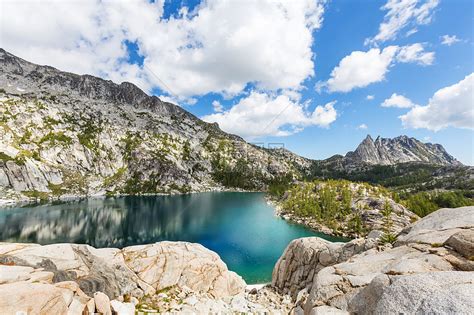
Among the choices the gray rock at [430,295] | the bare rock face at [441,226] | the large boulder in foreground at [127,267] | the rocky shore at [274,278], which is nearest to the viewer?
the gray rock at [430,295]

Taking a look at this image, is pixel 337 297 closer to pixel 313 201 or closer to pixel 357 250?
pixel 357 250

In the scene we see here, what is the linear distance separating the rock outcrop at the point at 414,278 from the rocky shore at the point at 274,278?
4 centimetres

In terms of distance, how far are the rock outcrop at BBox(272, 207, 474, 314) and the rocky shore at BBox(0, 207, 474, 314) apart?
0.04 metres

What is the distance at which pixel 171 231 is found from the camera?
324ft

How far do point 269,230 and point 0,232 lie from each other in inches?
4261

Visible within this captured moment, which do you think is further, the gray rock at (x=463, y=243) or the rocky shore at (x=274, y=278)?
the gray rock at (x=463, y=243)

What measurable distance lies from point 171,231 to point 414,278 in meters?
99.0

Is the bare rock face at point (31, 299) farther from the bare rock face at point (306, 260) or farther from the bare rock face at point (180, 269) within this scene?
the bare rock face at point (306, 260)

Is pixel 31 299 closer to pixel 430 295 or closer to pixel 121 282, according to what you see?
pixel 121 282

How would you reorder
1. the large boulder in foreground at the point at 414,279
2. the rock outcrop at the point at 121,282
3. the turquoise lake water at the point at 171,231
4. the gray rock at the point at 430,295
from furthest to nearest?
the turquoise lake water at the point at 171,231 < the rock outcrop at the point at 121,282 < the large boulder in foreground at the point at 414,279 < the gray rock at the point at 430,295

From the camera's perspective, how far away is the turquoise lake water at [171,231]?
69.9 m

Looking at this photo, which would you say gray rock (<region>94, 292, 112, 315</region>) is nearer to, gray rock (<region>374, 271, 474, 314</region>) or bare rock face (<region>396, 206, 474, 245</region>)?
gray rock (<region>374, 271, 474, 314</region>)

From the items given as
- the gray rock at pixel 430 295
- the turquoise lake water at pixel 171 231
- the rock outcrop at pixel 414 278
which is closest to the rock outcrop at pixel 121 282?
the rock outcrop at pixel 414 278

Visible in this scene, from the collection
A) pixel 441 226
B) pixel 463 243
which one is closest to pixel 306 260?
pixel 441 226
